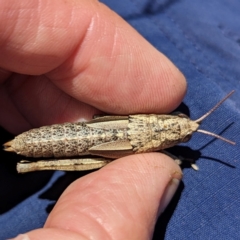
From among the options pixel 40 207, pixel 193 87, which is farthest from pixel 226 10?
A: pixel 40 207

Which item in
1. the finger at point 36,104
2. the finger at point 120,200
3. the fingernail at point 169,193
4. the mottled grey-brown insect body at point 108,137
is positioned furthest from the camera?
the finger at point 36,104

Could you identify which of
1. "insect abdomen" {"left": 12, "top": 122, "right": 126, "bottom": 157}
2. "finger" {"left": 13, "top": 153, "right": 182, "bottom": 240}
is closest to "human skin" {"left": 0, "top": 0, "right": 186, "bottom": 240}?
"finger" {"left": 13, "top": 153, "right": 182, "bottom": 240}

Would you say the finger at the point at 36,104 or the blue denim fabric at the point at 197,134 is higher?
the blue denim fabric at the point at 197,134

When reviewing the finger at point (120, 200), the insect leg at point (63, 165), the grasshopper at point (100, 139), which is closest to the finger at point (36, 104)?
the grasshopper at point (100, 139)

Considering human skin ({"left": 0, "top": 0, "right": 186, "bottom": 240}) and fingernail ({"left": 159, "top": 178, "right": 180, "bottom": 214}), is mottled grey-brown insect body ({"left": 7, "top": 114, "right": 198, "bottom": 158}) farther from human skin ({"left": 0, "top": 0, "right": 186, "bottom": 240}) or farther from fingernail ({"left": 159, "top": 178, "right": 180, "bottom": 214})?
→ fingernail ({"left": 159, "top": 178, "right": 180, "bottom": 214})

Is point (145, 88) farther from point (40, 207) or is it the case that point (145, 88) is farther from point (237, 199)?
point (40, 207)

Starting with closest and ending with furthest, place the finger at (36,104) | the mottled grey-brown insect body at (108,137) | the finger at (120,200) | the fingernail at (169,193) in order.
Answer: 1. the finger at (120,200)
2. the fingernail at (169,193)
3. the mottled grey-brown insect body at (108,137)
4. the finger at (36,104)

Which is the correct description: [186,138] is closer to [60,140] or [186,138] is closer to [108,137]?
[108,137]

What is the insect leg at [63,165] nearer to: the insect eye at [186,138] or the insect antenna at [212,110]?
the insect eye at [186,138]
